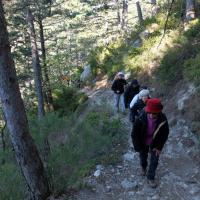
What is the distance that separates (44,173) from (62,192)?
580 mm

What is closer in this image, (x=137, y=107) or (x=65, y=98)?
(x=137, y=107)

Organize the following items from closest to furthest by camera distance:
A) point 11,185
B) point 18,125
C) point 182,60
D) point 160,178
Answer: point 18,125 < point 11,185 < point 160,178 < point 182,60

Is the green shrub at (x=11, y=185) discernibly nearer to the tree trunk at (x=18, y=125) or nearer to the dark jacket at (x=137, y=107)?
the tree trunk at (x=18, y=125)

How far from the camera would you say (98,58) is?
25047mm

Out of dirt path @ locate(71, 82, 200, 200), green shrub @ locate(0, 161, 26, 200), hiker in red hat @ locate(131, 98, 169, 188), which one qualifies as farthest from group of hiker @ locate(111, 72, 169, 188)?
green shrub @ locate(0, 161, 26, 200)

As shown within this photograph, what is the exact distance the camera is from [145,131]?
23.0 ft

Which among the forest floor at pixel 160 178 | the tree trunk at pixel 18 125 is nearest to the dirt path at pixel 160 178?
the forest floor at pixel 160 178

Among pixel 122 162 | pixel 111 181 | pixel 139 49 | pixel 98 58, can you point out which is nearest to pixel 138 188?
pixel 111 181

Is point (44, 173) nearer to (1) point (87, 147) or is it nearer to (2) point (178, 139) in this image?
(1) point (87, 147)

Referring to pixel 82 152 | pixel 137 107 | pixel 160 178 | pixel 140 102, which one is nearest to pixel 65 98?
pixel 137 107

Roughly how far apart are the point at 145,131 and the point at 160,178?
1.36 metres

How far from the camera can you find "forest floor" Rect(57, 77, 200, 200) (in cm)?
734

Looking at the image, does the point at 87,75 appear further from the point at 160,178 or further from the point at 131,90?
the point at 160,178

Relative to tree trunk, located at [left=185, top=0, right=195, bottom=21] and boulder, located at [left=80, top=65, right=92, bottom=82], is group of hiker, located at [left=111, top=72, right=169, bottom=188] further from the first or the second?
boulder, located at [left=80, top=65, right=92, bottom=82]
